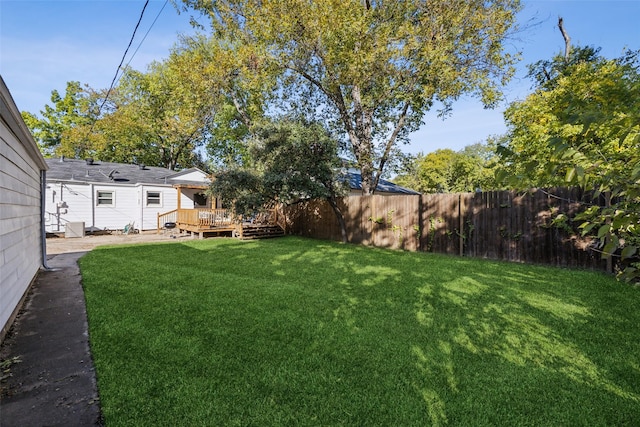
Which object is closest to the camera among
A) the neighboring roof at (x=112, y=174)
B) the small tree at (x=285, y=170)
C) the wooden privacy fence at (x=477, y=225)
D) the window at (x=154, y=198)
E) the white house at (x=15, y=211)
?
the white house at (x=15, y=211)

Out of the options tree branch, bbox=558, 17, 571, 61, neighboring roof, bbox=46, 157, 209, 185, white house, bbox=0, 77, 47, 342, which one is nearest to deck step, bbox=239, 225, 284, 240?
neighboring roof, bbox=46, 157, 209, 185

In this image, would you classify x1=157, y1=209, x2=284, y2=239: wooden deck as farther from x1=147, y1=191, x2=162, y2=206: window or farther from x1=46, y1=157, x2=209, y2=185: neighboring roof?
x1=147, y1=191, x2=162, y2=206: window

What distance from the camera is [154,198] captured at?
16.8m

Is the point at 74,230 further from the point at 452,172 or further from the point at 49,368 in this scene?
the point at 452,172

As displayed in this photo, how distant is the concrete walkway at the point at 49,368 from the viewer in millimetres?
2203

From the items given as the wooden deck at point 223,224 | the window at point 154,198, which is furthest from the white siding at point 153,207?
the wooden deck at point 223,224

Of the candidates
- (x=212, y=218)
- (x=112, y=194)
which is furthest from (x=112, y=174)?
(x=212, y=218)

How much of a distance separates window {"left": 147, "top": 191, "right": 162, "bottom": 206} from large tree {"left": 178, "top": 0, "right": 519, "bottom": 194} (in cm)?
876

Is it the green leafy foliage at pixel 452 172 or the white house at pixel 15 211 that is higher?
the green leafy foliage at pixel 452 172

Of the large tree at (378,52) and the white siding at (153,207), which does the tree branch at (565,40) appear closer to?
the large tree at (378,52)

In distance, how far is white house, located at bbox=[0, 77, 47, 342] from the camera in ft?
11.5

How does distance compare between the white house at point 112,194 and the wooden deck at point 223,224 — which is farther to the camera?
the white house at point 112,194

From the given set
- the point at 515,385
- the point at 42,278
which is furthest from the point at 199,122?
the point at 515,385

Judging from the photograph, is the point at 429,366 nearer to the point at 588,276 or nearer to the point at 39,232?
the point at 588,276
